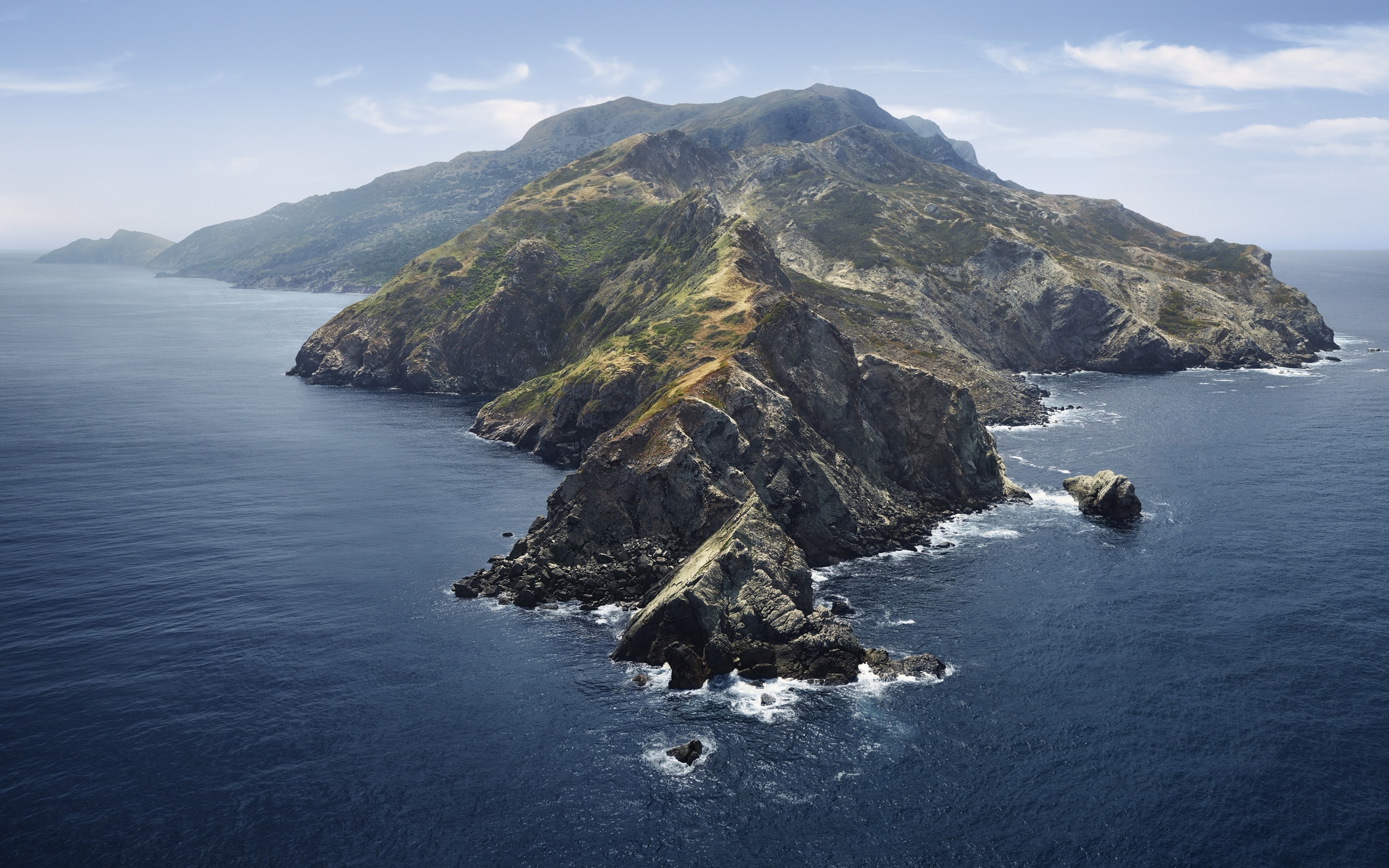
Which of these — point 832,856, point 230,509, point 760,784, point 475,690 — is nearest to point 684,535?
point 475,690

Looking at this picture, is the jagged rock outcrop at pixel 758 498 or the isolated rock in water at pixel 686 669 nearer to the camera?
the isolated rock in water at pixel 686 669

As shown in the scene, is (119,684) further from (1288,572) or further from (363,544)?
(1288,572)

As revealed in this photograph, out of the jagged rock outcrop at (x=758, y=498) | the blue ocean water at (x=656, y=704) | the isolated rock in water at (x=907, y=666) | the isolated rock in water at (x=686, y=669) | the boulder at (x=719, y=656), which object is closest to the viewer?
the blue ocean water at (x=656, y=704)

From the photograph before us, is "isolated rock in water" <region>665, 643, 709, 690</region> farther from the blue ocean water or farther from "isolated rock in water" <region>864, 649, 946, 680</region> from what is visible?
"isolated rock in water" <region>864, 649, 946, 680</region>

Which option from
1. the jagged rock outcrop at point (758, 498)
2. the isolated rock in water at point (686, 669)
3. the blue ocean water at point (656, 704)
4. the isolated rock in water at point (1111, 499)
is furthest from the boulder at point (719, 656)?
the isolated rock in water at point (1111, 499)

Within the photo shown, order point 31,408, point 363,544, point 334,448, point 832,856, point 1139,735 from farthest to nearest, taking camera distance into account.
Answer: point 31,408
point 334,448
point 363,544
point 1139,735
point 832,856

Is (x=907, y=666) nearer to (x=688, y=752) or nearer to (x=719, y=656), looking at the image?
(x=719, y=656)

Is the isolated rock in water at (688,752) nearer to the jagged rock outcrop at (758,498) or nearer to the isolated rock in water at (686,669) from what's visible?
the isolated rock in water at (686,669)
